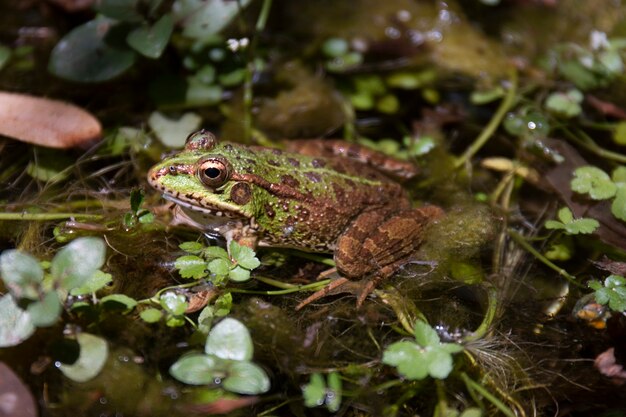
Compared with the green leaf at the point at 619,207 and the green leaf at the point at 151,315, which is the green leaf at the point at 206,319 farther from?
the green leaf at the point at 619,207

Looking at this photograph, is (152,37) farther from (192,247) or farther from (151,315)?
(151,315)

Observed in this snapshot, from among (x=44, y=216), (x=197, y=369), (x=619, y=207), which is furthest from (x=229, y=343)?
(x=619, y=207)

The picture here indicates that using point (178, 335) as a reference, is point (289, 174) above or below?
above

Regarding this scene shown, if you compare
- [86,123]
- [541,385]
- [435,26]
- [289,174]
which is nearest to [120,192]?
[86,123]

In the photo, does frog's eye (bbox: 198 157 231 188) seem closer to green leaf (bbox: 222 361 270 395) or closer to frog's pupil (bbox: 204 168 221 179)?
frog's pupil (bbox: 204 168 221 179)

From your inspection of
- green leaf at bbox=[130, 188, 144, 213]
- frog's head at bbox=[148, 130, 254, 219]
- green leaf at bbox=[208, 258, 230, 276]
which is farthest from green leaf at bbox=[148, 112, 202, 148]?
green leaf at bbox=[208, 258, 230, 276]

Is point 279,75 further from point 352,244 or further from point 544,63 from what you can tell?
point 544,63

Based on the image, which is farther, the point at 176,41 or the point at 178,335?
the point at 176,41
